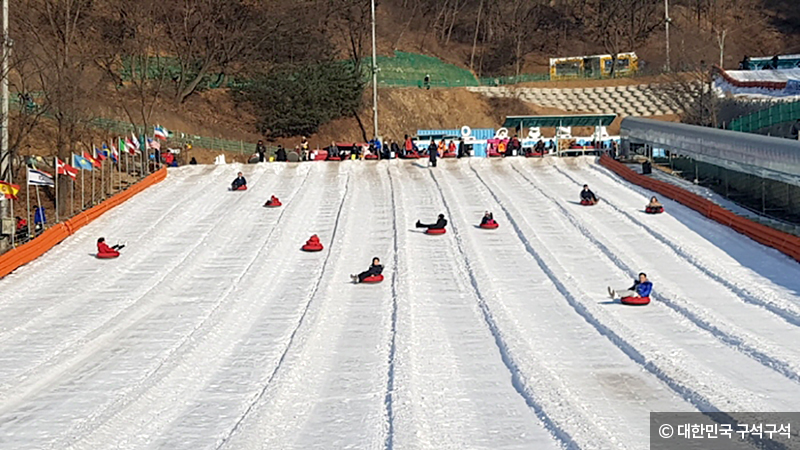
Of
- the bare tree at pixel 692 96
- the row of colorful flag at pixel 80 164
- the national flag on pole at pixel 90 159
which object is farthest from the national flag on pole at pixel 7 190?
the bare tree at pixel 692 96

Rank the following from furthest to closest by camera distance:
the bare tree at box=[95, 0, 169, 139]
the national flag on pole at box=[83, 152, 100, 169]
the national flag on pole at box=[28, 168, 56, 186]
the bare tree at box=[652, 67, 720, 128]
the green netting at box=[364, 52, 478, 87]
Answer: the green netting at box=[364, 52, 478, 87] → the bare tree at box=[95, 0, 169, 139] → the bare tree at box=[652, 67, 720, 128] → the national flag on pole at box=[83, 152, 100, 169] → the national flag on pole at box=[28, 168, 56, 186]

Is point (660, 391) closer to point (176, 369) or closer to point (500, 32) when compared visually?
point (176, 369)

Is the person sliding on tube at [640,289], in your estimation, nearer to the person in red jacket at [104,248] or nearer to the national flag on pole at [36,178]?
the person in red jacket at [104,248]

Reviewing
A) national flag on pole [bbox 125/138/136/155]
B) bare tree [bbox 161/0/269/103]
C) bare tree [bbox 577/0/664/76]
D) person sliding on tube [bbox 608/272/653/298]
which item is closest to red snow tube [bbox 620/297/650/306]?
person sliding on tube [bbox 608/272/653/298]

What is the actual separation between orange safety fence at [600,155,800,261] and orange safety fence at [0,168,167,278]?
1697 cm

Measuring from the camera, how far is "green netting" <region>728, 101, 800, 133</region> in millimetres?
40500

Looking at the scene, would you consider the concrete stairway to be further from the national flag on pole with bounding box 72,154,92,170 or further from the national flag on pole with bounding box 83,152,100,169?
the national flag on pole with bounding box 72,154,92,170

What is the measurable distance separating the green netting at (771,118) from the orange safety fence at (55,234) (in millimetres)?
23771

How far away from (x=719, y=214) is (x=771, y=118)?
1451 cm

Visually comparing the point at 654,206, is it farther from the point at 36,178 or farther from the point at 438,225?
the point at 36,178

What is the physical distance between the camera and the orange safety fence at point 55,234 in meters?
25.9

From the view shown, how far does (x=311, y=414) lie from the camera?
1495cm

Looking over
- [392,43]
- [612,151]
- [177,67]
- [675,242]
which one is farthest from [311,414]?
[392,43]

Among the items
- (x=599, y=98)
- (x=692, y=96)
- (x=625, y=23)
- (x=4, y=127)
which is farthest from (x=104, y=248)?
(x=625, y=23)
